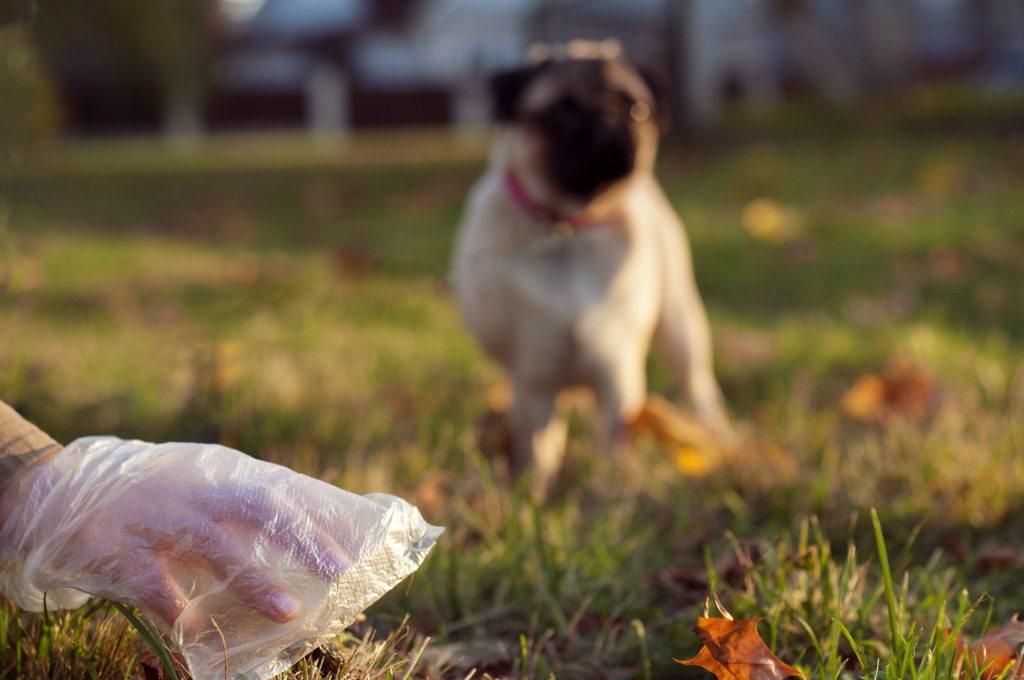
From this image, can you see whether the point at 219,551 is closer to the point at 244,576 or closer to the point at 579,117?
the point at 244,576

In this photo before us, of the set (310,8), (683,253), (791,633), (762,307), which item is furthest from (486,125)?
(791,633)

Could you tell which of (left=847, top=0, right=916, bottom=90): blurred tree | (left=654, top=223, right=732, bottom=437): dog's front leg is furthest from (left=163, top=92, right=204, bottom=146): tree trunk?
(left=654, top=223, right=732, bottom=437): dog's front leg

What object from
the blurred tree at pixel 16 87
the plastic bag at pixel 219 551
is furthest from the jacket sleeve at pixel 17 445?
the blurred tree at pixel 16 87

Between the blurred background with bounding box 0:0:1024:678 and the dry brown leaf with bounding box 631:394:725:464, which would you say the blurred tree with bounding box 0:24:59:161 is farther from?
the dry brown leaf with bounding box 631:394:725:464

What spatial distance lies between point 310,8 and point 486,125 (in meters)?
9.46

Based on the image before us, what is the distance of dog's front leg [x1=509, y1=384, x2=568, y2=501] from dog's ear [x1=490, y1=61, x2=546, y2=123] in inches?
27.6

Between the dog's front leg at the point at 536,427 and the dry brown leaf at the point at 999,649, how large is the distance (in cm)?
124

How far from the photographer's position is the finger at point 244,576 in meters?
1.19

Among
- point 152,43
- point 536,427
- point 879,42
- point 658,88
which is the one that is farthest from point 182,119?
point 536,427

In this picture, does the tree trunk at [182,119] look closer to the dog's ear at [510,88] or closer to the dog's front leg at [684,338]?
the dog's front leg at [684,338]

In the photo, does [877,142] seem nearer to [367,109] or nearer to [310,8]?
[367,109]

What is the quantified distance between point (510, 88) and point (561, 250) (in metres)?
0.44

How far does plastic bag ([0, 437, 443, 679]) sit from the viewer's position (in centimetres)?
119

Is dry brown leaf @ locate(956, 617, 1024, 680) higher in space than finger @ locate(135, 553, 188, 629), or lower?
lower
